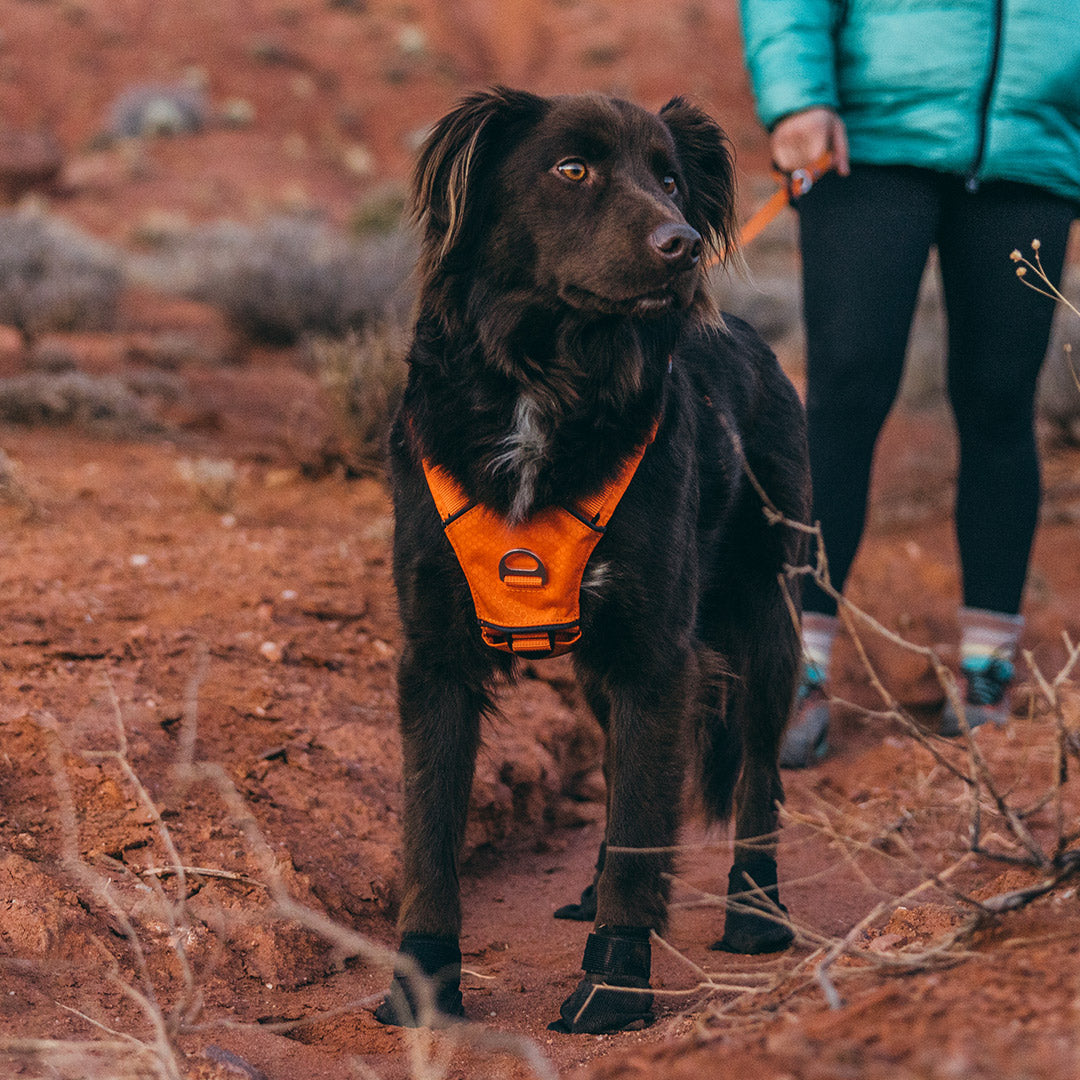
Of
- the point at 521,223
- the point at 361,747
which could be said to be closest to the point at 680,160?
the point at 521,223

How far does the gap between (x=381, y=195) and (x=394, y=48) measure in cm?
1656

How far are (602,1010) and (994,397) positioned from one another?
2522 mm

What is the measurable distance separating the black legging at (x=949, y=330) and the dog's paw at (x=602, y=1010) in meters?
1.98

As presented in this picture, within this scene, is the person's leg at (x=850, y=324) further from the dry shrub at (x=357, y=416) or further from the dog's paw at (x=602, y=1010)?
the dry shrub at (x=357, y=416)

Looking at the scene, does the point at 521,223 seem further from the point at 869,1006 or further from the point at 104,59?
the point at 104,59

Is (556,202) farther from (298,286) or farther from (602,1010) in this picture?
(298,286)

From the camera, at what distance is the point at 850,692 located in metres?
5.28

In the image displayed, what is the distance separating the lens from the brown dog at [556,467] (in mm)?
2553

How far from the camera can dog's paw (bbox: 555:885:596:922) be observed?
3293 millimetres

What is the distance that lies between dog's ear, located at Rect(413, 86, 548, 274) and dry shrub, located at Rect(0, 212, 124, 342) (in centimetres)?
707

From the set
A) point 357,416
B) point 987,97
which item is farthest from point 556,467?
point 357,416

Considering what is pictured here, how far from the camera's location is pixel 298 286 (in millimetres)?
10727

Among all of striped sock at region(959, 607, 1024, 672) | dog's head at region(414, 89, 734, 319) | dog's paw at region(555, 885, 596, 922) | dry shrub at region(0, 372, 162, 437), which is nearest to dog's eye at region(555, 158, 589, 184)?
dog's head at region(414, 89, 734, 319)

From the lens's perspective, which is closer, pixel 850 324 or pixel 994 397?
pixel 850 324
